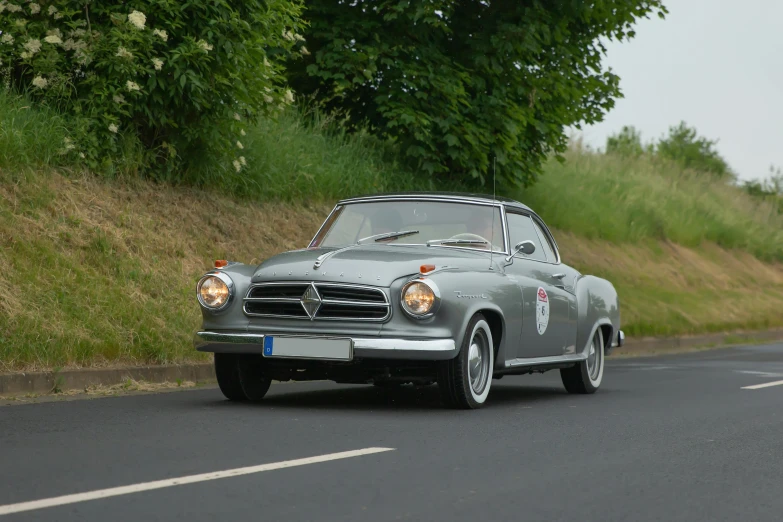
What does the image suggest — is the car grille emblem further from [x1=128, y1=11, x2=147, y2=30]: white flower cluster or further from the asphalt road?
[x1=128, y1=11, x2=147, y2=30]: white flower cluster

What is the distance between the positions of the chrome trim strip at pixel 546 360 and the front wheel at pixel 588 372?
0.56 ft

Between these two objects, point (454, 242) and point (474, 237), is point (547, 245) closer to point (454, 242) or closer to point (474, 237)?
point (474, 237)

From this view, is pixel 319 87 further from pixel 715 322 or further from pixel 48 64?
pixel 715 322

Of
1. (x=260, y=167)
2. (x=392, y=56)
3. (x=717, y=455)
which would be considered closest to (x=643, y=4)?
(x=392, y=56)

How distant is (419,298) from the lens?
8422 millimetres

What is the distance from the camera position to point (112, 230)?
13.1m

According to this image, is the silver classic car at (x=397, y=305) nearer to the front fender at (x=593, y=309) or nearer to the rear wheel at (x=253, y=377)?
the rear wheel at (x=253, y=377)

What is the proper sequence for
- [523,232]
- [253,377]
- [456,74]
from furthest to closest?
[456,74] < [523,232] < [253,377]

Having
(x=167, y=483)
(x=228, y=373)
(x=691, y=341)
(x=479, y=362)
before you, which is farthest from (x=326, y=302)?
(x=691, y=341)

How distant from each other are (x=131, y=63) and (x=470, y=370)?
21.8ft

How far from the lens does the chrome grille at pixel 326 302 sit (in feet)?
27.7

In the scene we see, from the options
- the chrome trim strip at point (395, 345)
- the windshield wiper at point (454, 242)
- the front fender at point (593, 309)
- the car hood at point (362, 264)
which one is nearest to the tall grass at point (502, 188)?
the car hood at point (362, 264)

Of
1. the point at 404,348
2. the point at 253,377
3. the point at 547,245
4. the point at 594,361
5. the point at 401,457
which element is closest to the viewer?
the point at 401,457

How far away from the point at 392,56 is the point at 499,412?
11742 millimetres
